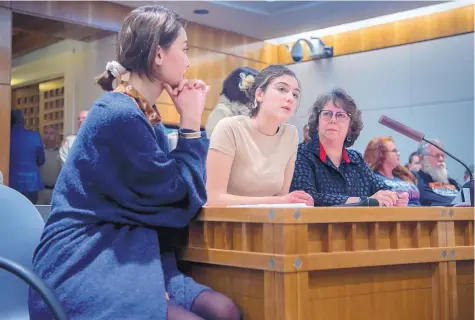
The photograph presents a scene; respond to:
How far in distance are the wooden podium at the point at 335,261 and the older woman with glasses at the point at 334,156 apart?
1.78ft

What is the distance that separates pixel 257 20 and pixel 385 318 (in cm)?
550

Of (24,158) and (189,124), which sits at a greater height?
(24,158)

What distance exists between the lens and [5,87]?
5.24m

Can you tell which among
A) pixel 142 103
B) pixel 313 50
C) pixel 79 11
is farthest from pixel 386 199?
pixel 313 50

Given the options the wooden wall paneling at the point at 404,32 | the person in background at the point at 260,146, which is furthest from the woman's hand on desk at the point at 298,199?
the wooden wall paneling at the point at 404,32

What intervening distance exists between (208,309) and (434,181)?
9.68ft

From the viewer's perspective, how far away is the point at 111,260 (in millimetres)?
1319

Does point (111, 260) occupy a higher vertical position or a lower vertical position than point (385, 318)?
higher

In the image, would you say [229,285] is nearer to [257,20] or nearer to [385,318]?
[385,318]

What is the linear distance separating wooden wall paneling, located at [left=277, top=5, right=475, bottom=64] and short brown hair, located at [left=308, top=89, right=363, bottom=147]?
436cm

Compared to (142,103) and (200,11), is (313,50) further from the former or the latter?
(142,103)

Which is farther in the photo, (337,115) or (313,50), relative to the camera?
(313,50)

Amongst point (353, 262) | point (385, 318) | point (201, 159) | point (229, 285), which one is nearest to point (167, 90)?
point (201, 159)

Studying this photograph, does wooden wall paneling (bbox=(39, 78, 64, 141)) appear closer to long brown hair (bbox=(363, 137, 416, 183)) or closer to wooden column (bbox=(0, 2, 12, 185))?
wooden column (bbox=(0, 2, 12, 185))
